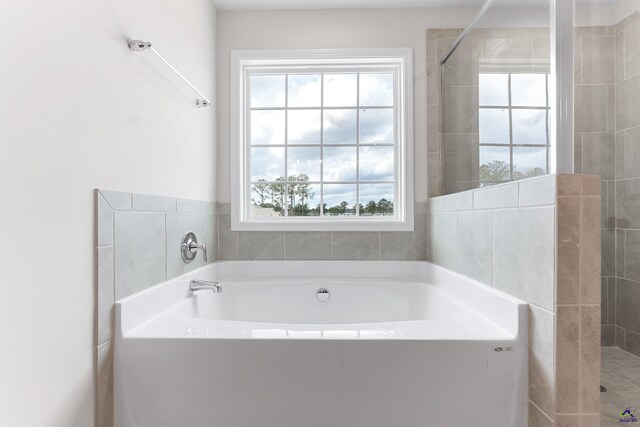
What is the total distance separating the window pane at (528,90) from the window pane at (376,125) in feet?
3.57

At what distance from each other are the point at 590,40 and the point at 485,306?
103cm

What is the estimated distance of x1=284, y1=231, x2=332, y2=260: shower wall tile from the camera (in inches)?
92.7

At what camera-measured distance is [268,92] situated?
2.53 meters

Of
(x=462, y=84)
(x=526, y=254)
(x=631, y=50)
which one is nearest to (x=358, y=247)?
(x=462, y=84)

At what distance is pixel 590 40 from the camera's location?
1271mm

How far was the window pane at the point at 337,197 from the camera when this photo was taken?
8.25ft

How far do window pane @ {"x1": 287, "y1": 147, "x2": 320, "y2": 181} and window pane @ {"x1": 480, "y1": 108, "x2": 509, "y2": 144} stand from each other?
113 cm

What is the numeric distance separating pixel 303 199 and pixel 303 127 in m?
0.51

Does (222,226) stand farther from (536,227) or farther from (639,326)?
(639,326)

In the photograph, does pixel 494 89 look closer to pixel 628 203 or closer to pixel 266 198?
pixel 628 203

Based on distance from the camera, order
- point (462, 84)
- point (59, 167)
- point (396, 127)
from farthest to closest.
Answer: point (396, 127)
point (462, 84)
point (59, 167)

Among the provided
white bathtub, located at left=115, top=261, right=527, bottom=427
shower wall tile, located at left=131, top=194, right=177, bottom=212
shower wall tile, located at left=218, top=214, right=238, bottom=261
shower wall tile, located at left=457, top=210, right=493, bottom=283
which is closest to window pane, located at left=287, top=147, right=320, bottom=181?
shower wall tile, located at left=218, top=214, right=238, bottom=261

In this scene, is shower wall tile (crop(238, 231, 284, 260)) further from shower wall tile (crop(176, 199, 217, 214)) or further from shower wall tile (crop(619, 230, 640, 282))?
shower wall tile (crop(619, 230, 640, 282))

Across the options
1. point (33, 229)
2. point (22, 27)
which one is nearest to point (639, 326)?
point (33, 229)
